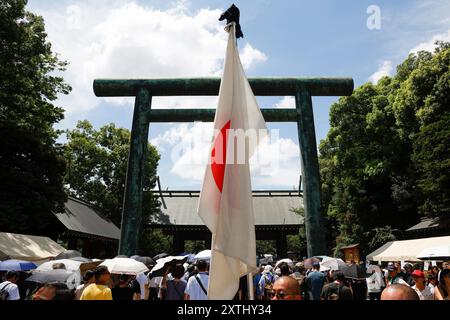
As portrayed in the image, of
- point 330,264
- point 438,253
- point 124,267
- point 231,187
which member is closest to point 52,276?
point 124,267

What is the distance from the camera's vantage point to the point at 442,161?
15617mm

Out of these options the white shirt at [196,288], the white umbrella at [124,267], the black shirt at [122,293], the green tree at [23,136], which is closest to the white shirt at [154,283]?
the white umbrella at [124,267]

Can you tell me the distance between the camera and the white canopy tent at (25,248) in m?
12.2

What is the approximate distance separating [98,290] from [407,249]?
15.0 meters

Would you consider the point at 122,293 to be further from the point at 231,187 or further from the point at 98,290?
the point at 231,187

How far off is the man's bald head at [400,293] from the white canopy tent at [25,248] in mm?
12850

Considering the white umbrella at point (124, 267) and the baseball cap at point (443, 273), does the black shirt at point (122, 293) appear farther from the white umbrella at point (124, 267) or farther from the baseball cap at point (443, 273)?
the baseball cap at point (443, 273)

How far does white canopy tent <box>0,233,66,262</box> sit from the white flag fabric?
1164 centimetres

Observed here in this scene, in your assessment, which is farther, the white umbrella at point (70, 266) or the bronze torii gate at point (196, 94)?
the bronze torii gate at point (196, 94)

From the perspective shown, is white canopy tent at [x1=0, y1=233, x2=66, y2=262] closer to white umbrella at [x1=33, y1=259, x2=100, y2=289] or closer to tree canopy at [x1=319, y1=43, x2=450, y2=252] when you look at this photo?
white umbrella at [x1=33, y1=259, x2=100, y2=289]
